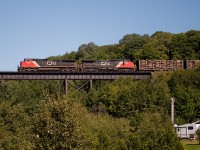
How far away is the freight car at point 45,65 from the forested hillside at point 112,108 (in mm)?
4058

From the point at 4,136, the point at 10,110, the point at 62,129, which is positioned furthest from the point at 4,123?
the point at 62,129

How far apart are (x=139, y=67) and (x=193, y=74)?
12684 mm

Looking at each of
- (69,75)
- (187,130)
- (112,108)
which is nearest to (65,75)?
(69,75)

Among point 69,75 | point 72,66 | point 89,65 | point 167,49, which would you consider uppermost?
point 167,49

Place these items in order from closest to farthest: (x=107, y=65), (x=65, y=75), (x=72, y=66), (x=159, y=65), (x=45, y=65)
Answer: (x=65, y=75) < (x=45, y=65) < (x=72, y=66) < (x=107, y=65) < (x=159, y=65)

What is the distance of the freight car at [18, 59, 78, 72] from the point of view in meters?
76.8

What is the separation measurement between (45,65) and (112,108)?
Answer: 1786 centimetres

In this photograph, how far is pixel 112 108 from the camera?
2621 inches

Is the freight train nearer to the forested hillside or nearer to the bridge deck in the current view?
the bridge deck

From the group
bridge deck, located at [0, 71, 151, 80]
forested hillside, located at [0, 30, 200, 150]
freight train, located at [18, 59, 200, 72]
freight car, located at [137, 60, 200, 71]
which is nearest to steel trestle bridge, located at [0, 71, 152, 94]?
bridge deck, located at [0, 71, 151, 80]

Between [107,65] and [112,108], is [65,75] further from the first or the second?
[112,108]

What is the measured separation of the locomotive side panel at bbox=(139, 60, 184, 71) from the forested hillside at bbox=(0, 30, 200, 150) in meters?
4.11

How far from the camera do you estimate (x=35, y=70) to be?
76.4m

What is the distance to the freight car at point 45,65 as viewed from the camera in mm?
76812
